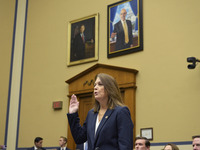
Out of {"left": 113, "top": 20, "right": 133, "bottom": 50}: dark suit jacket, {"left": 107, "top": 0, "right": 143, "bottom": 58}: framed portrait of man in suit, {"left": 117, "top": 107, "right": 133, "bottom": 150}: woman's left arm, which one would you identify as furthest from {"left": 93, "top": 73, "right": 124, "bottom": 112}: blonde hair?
{"left": 113, "top": 20, "right": 133, "bottom": 50}: dark suit jacket

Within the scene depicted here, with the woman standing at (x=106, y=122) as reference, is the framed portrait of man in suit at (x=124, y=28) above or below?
above

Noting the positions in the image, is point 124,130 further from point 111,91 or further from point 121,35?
point 121,35

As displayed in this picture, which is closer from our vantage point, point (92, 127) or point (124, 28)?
point (92, 127)

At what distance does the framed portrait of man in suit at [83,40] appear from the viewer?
11.1 meters

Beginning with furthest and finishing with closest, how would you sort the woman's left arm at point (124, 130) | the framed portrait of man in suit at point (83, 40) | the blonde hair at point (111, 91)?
1. the framed portrait of man in suit at point (83, 40)
2. the blonde hair at point (111, 91)
3. the woman's left arm at point (124, 130)

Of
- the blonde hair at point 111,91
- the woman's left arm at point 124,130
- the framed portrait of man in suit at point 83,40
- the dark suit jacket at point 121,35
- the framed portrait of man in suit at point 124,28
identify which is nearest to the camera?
the woman's left arm at point 124,130

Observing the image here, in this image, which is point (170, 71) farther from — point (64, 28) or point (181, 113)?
point (64, 28)

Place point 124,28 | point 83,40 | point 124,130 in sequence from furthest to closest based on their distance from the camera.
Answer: point 83,40
point 124,28
point 124,130

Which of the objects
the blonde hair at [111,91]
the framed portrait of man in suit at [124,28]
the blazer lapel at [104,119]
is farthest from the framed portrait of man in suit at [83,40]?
the blazer lapel at [104,119]

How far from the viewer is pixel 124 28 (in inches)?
406

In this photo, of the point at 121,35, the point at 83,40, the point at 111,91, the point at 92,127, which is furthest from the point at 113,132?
the point at 83,40

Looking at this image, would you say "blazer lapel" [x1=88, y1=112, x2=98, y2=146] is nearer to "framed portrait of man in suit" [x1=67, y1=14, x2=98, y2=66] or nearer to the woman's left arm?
the woman's left arm

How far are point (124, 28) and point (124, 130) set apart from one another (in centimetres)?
762

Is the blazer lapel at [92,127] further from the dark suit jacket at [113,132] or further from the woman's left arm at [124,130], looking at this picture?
the woman's left arm at [124,130]
